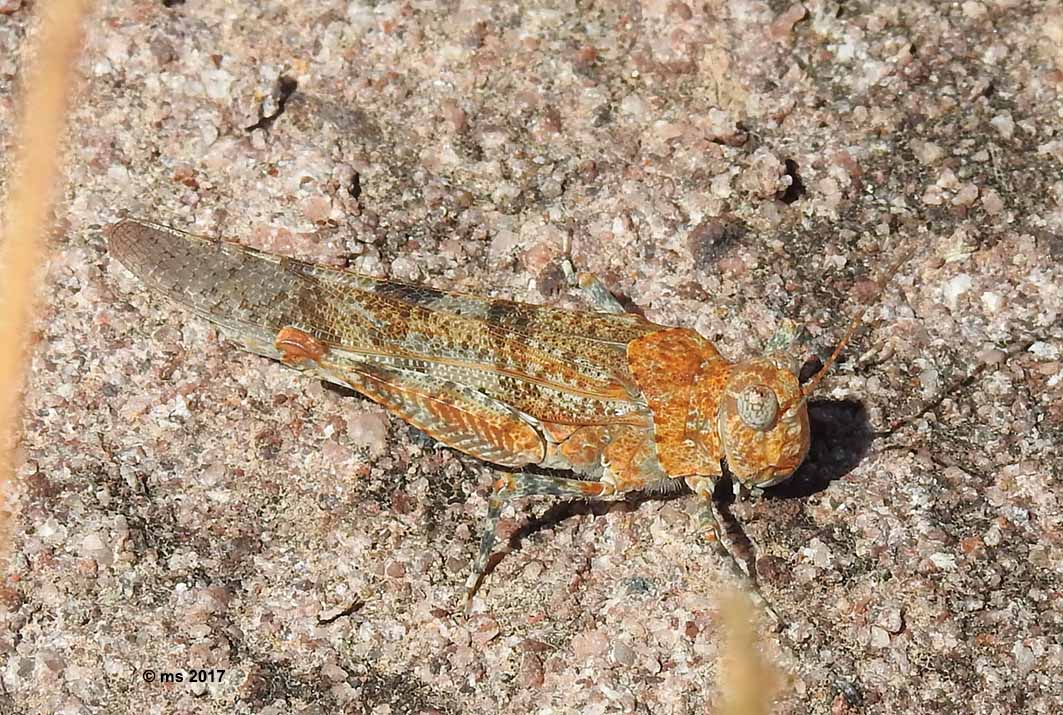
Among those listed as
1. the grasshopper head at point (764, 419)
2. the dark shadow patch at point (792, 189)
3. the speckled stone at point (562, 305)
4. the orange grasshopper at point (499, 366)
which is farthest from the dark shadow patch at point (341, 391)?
the dark shadow patch at point (792, 189)

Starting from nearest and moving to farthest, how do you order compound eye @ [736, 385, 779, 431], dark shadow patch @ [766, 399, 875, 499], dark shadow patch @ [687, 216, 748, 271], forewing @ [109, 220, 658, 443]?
compound eye @ [736, 385, 779, 431]
forewing @ [109, 220, 658, 443]
dark shadow patch @ [766, 399, 875, 499]
dark shadow patch @ [687, 216, 748, 271]

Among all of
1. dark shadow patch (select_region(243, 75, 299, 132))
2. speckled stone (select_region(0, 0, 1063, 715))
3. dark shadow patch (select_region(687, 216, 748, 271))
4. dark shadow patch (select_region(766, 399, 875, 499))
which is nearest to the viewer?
speckled stone (select_region(0, 0, 1063, 715))

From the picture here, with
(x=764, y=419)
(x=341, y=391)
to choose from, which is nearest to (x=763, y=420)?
(x=764, y=419)

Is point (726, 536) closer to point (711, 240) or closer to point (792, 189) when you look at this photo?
point (711, 240)

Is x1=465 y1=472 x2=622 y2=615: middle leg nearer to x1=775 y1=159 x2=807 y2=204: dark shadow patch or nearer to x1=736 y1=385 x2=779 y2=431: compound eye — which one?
x1=736 y1=385 x2=779 y2=431: compound eye

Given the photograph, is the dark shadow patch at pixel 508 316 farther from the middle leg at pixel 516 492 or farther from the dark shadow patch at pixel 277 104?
the dark shadow patch at pixel 277 104

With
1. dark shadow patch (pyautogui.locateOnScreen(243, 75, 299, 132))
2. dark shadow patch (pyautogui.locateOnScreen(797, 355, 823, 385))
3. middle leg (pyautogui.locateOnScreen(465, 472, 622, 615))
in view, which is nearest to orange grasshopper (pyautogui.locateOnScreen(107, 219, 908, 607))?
middle leg (pyautogui.locateOnScreen(465, 472, 622, 615))

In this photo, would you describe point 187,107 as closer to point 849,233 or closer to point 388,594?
point 388,594
